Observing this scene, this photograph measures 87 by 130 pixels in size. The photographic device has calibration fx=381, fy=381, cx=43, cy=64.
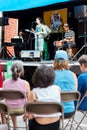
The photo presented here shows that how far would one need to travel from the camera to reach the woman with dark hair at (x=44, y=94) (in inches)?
152

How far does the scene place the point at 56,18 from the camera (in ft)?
58.1

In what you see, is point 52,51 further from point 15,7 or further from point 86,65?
point 86,65

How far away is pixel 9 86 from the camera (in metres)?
5.15

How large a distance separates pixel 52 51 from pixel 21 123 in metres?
10.9

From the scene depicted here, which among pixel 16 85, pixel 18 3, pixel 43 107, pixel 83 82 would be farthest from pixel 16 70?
pixel 18 3

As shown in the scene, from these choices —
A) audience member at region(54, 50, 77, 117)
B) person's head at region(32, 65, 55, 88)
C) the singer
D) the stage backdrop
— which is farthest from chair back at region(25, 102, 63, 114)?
Result: the stage backdrop

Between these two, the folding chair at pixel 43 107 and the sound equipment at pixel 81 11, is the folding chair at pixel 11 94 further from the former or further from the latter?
the sound equipment at pixel 81 11

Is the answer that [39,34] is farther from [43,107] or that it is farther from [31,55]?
[43,107]

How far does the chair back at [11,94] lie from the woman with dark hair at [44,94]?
72cm

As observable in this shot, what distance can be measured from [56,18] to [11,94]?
13266 mm

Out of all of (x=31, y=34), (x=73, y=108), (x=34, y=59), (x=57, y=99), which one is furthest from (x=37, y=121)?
(x=31, y=34)

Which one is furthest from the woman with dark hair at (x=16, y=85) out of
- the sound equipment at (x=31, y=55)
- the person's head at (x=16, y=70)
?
the sound equipment at (x=31, y=55)

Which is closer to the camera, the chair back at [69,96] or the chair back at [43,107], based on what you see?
the chair back at [43,107]

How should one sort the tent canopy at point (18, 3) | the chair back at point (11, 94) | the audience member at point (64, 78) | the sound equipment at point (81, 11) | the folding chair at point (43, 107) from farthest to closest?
1. the sound equipment at point (81, 11)
2. the tent canopy at point (18, 3)
3. the audience member at point (64, 78)
4. the chair back at point (11, 94)
5. the folding chair at point (43, 107)
